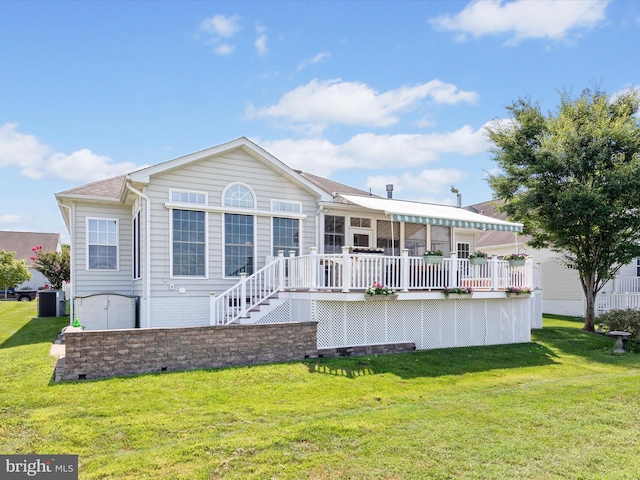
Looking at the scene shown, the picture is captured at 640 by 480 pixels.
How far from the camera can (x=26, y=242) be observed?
4769 cm

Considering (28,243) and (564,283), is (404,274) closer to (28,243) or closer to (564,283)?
(564,283)

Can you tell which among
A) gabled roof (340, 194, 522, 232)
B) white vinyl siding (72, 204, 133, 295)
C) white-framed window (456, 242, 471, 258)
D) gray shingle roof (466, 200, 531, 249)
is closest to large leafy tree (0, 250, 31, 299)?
white vinyl siding (72, 204, 133, 295)

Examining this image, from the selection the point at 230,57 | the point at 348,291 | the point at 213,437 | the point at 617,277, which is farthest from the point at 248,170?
the point at 617,277

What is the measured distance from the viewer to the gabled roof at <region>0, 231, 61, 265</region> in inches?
1815

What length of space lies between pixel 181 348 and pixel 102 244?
274 inches

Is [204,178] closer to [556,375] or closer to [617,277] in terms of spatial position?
[556,375]

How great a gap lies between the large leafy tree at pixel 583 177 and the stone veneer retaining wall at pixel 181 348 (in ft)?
38.6

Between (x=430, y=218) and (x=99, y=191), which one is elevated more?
(x=99, y=191)

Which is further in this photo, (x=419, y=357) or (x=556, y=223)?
(x=556, y=223)

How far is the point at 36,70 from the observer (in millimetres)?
14062

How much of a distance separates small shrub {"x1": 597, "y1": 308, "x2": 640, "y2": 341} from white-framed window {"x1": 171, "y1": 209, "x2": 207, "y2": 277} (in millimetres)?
13967

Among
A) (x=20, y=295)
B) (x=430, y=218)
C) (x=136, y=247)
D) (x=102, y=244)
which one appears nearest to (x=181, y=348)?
(x=136, y=247)

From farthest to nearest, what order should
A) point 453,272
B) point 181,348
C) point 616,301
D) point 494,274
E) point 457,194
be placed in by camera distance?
point 457,194 < point 616,301 < point 494,274 < point 453,272 < point 181,348

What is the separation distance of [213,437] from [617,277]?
927 inches
